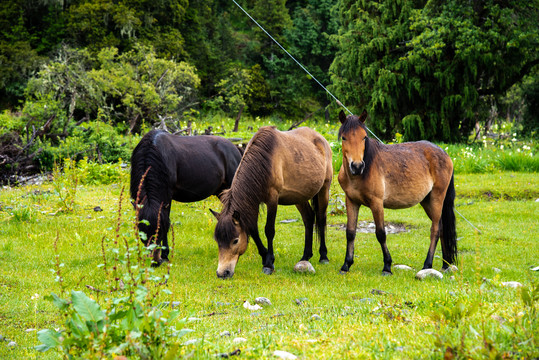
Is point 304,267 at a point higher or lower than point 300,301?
lower

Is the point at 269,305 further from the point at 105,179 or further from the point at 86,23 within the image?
the point at 86,23

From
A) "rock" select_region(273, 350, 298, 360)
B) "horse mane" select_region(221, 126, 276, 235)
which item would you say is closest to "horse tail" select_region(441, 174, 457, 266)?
"horse mane" select_region(221, 126, 276, 235)

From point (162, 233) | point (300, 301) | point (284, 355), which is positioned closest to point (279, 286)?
point (300, 301)

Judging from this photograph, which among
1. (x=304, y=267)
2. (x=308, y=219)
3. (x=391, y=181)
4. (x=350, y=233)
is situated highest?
(x=391, y=181)

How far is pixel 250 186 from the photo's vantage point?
689 centimetres

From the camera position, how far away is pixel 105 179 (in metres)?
14.9

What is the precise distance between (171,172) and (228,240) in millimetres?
1733

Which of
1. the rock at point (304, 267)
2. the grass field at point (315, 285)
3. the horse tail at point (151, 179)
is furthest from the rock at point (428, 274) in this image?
the horse tail at point (151, 179)

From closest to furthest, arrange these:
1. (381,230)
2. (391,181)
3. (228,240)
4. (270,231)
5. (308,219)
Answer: (228,240) → (381,230) → (391,181) → (270,231) → (308,219)

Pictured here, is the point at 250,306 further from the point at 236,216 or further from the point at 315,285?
the point at 236,216

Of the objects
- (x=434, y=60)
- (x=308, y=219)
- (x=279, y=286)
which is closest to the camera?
(x=279, y=286)

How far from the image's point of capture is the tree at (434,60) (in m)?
20.0

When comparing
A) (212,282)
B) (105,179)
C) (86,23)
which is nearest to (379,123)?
(105,179)

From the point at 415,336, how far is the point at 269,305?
91.1 inches
